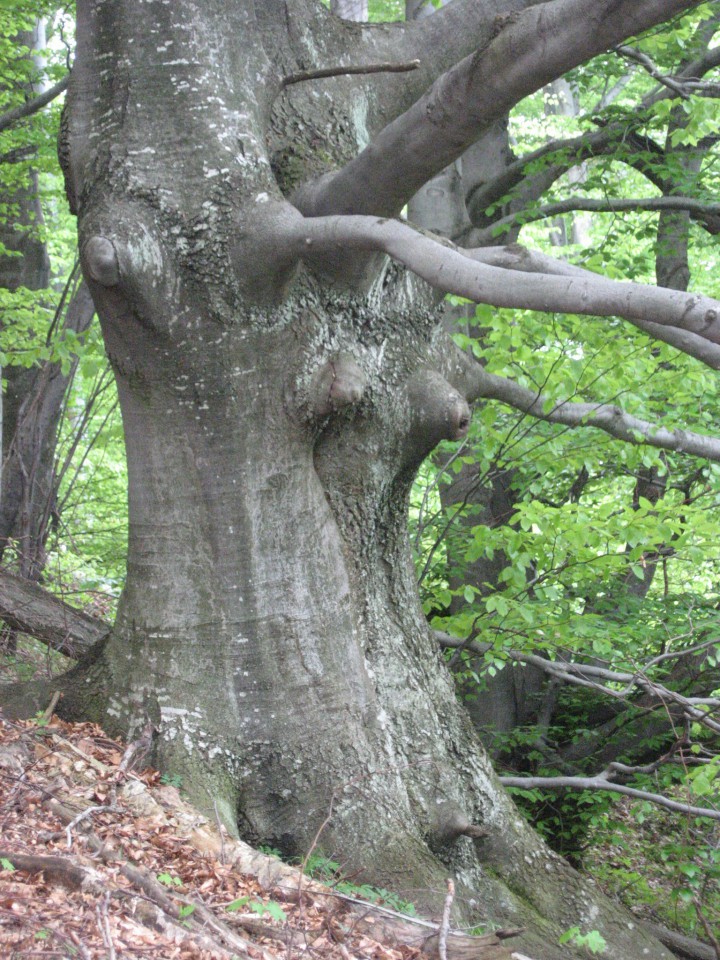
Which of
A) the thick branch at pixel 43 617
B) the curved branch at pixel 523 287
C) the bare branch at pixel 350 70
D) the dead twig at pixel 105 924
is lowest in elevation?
the dead twig at pixel 105 924

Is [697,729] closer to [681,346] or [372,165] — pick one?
[681,346]

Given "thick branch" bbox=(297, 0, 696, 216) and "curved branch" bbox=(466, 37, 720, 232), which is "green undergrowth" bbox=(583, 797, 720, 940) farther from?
"curved branch" bbox=(466, 37, 720, 232)

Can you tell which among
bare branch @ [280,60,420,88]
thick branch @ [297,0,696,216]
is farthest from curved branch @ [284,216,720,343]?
bare branch @ [280,60,420,88]

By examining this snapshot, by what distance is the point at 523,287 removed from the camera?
294cm

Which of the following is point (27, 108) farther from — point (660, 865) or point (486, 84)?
point (660, 865)

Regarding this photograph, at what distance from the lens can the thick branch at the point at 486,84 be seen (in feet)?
9.37

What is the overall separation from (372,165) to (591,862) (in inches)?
270

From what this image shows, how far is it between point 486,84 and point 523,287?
74cm

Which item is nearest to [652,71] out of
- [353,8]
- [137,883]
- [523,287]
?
[353,8]

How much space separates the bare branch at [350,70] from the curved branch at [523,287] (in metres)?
0.59

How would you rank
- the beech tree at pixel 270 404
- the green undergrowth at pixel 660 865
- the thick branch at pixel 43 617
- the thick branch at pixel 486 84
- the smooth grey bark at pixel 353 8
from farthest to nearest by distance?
the smooth grey bark at pixel 353 8 < the green undergrowth at pixel 660 865 < the thick branch at pixel 43 617 < the beech tree at pixel 270 404 < the thick branch at pixel 486 84

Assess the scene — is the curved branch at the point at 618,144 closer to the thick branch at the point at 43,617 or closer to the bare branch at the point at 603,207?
the bare branch at the point at 603,207

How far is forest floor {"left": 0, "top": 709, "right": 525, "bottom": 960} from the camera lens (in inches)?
109

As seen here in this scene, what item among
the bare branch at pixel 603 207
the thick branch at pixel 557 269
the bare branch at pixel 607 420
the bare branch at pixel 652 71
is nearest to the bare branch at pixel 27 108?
the bare branch at pixel 603 207
